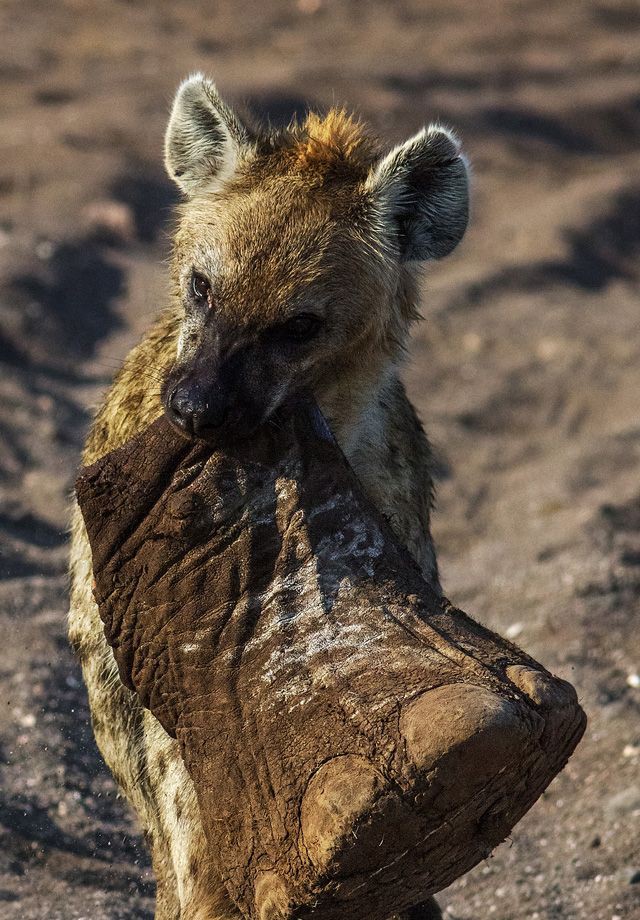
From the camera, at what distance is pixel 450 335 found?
25.6 ft

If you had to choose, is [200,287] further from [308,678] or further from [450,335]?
[450,335]

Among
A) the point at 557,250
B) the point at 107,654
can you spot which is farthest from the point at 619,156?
the point at 107,654

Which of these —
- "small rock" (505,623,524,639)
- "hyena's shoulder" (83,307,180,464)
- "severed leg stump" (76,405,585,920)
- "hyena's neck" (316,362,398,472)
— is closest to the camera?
"severed leg stump" (76,405,585,920)

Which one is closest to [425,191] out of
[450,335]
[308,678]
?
[308,678]

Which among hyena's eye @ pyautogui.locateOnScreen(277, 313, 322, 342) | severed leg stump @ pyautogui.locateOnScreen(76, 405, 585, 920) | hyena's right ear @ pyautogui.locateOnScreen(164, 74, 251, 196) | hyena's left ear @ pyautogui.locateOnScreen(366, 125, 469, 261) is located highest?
hyena's right ear @ pyautogui.locateOnScreen(164, 74, 251, 196)

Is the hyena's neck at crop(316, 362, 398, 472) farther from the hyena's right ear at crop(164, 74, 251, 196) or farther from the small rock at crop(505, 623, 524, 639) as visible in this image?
the small rock at crop(505, 623, 524, 639)

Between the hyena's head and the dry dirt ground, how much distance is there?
0.40 m

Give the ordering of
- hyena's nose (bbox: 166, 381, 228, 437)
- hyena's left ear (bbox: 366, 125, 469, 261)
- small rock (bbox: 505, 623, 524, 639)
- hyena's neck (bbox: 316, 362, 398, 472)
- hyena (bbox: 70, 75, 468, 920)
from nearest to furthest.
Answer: hyena's nose (bbox: 166, 381, 228, 437) < hyena (bbox: 70, 75, 468, 920) < hyena's neck (bbox: 316, 362, 398, 472) < hyena's left ear (bbox: 366, 125, 469, 261) < small rock (bbox: 505, 623, 524, 639)

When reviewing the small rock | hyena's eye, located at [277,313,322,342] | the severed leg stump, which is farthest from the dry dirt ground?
the severed leg stump

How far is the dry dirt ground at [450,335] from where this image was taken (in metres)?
4.03

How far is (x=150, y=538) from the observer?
2564 mm

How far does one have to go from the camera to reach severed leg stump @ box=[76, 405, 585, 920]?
216 centimetres

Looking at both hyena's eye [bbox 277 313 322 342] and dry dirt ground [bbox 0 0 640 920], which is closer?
hyena's eye [bbox 277 313 322 342]

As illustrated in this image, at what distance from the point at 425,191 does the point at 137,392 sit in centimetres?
98
